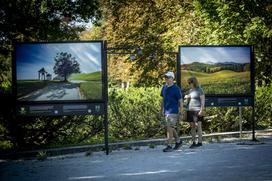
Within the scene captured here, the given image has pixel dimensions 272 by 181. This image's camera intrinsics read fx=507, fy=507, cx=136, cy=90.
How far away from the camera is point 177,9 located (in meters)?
28.1

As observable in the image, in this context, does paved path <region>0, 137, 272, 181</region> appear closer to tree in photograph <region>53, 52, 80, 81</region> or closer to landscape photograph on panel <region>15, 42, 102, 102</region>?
landscape photograph on panel <region>15, 42, 102, 102</region>

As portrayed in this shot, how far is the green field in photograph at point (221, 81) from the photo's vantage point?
14088mm

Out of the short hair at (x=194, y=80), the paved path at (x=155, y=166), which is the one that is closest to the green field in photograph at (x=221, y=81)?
the short hair at (x=194, y=80)

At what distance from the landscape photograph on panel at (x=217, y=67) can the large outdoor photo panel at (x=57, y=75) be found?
2.94 metres

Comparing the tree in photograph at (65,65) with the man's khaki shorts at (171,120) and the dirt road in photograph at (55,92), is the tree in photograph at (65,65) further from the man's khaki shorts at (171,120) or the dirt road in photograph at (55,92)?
the man's khaki shorts at (171,120)

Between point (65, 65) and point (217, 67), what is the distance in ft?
14.8

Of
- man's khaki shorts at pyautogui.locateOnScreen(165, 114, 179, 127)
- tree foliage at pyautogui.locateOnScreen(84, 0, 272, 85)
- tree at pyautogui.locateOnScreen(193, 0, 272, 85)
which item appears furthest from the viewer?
tree foliage at pyautogui.locateOnScreen(84, 0, 272, 85)

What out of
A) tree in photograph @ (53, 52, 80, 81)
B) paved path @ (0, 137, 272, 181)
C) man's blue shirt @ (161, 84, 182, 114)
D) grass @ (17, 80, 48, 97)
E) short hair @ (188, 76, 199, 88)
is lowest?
paved path @ (0, 137, 272, 181)

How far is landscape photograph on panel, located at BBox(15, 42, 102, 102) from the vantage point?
11.9m

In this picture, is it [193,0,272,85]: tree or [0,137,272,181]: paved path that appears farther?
[193,0,272,85]: tree

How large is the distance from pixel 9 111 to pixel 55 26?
4.74 meters

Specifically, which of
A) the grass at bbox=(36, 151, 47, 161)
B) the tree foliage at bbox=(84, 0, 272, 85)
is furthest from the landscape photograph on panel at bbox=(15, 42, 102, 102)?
the tree foliage at bbox=(84, 0, 272, 85)

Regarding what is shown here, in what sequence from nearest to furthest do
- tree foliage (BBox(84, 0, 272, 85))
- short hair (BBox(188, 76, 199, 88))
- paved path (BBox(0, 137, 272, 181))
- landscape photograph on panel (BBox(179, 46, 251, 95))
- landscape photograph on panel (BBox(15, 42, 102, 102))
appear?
paved path (BBox(0, 137, 272, 181)), landscape photograph on panel (BBox(15, 42, 102, 102)), short hair (BBox(188, 76, 199, 88)), landscape photograph on panel (BBox(179, 46, 251, 95)), tree foliage (BBox(84, 0, 272, 85))

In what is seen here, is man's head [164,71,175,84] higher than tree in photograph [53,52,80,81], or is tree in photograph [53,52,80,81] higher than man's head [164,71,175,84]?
tree in photograph [53,52,80,81]
